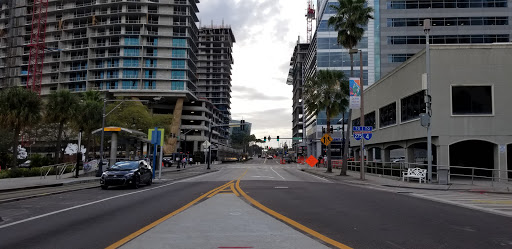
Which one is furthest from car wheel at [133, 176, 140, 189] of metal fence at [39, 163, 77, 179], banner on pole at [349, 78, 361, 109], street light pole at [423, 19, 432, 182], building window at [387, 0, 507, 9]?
building window at [387, 0, 507, 9]

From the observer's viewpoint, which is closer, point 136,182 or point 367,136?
point 136,182

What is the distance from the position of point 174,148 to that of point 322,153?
1492 inches

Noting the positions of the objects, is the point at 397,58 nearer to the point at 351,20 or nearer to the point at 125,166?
the point at 351,20

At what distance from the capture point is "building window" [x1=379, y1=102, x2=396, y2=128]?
33.5 m

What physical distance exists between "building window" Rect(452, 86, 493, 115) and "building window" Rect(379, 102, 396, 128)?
7.97 metres

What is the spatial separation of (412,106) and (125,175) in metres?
22.5

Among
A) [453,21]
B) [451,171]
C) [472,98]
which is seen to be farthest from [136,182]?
[453,21]

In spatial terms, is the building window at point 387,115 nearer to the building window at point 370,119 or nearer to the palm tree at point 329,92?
the building window at point 370,119

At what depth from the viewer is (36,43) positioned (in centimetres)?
9075

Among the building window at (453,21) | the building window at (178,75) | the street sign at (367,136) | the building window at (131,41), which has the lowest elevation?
the street sign at (367,136)

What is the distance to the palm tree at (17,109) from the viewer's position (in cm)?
3050

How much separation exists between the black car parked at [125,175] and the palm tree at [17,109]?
17.1 metres

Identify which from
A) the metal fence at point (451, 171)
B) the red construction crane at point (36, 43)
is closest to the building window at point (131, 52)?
the red construction crane at point (36, 43)

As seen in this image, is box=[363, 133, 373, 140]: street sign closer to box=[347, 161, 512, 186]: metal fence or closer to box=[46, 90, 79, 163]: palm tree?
box=[347, 161, 512, 186]: metal fence
